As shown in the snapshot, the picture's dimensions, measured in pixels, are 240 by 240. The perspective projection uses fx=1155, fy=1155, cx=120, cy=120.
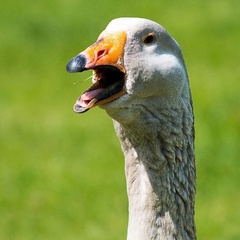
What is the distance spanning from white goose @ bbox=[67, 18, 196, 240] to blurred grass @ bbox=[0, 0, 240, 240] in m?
4.09

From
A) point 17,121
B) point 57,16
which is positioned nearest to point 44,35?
point 57,16

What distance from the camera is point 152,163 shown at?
642cm

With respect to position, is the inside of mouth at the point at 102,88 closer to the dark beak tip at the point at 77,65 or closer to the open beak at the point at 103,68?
the open beak at the point at 103,68

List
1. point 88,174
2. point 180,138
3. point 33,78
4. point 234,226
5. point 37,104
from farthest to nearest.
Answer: point 33,78 < point 37,104 < point 88,174 < point 234,226 < point 180,138

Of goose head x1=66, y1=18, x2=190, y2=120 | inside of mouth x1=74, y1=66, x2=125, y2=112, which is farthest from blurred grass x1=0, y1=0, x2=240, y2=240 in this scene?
inside of mouth x1=74, y1=66, x2=125, y2=112

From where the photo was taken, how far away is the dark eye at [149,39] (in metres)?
6.20

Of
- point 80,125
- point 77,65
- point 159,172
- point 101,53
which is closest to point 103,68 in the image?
point 101,53

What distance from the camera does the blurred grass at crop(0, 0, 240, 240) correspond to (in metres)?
11.2

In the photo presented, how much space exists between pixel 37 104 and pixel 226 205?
151 inches

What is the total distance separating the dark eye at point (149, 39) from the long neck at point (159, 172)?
38 cm

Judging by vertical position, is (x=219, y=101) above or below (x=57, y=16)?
below

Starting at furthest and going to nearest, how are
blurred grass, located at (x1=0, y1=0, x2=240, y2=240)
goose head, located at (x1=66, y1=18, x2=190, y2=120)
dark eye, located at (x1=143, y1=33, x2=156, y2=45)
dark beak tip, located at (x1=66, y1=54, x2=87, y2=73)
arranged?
blurred grass, located at (x1=0, y1=0, x2=240, y2=240) < dark eye, located at (x1=143, y1=33, x2=156, y2=45) < goose head, located at (x1=66, y1=18, x2=190, y2=120) < dark beak tip, located at (x1=66, y1=54, x2=87, y2=73)

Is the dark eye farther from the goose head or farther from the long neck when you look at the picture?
the long neck

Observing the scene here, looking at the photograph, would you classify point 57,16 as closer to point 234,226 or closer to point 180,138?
point 234,226
